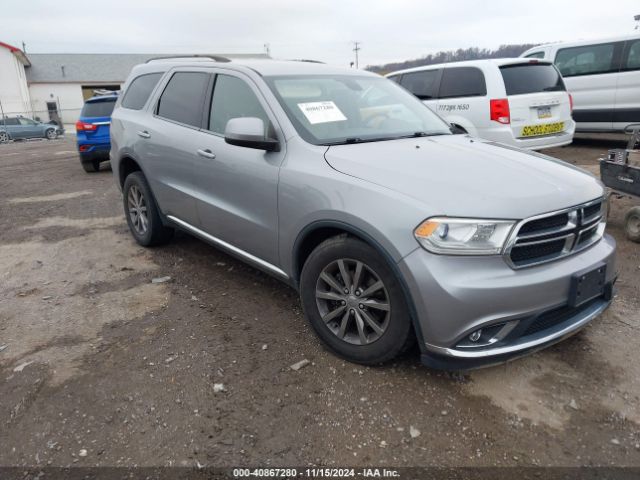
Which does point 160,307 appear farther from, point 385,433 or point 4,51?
point 4,51

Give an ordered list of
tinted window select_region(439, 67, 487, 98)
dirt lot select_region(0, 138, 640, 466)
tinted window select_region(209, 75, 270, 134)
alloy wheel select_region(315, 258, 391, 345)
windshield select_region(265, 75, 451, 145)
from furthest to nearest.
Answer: tinted window select_region(439, 67, 487, 98), tinted window select_region(209, 75, 270, 134), windshield select_region(265, 75, 451, 145), alloy wheel select_region(315, 258, 391, 345), dirt lot select_region(0, 138, 640, 466)

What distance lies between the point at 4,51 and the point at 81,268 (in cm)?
4078

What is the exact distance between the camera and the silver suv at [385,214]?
2316 millimetres

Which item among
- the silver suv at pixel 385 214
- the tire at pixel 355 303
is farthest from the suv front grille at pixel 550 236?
the tire at pixel 355 303

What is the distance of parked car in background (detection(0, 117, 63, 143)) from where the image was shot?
24305mm

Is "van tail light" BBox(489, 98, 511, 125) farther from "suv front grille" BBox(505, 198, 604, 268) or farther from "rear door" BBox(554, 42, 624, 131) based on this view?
"suv front grille" BBox(505, 198, 604, 268)

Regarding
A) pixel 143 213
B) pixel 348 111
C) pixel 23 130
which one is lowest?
pixel 23 130

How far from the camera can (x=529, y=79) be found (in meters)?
7.36

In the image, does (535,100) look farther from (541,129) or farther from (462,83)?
(462,83)

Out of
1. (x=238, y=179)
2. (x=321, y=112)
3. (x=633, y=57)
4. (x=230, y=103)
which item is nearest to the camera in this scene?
(x=321, y=112)

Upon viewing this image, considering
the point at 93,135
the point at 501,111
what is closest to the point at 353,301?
the point at 501,111

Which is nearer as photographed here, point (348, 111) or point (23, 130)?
point (348, 111)

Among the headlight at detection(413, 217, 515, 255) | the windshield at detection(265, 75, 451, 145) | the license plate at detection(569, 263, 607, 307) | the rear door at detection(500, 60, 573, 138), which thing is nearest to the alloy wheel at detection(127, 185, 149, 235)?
the windshield at detection(265, 75, 451, 145)

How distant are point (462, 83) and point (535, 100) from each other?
1.19m
